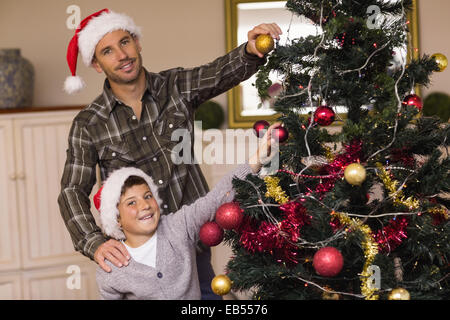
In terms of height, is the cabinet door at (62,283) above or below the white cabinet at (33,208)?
below

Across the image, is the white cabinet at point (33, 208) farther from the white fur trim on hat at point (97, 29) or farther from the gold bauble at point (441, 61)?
the gold bauble at point (441, 61)

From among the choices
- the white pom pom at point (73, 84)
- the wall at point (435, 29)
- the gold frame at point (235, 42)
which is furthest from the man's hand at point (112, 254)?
the wall at point (435, 29)

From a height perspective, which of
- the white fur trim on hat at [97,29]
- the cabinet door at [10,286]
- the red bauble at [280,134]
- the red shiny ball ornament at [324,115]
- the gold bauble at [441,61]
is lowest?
the cabinet door at [10,286]

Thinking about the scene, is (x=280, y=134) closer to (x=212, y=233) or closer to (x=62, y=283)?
(x=212, y=233)

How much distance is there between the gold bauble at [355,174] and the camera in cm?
117

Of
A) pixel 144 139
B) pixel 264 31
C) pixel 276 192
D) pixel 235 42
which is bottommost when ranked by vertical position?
pixel 276 192

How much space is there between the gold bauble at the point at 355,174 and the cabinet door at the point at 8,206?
2305mm

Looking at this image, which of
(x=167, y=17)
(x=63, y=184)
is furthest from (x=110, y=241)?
(x=167, y=17)

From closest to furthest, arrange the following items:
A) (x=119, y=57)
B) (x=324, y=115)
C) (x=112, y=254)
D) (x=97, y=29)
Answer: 1. (x=324, y=115)
2. (x=112, y=254)
3. (x=119, y=57)
4. (x=97, y=29)

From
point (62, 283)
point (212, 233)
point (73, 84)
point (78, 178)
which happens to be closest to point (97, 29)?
point (73, 84)

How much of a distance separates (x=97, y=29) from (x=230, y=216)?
0.88 metres

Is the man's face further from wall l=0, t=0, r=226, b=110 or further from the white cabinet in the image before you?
wall l=0, t=0, r=226, b=110

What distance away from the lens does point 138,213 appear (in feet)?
5.32

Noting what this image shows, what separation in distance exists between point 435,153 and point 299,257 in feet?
1.25
